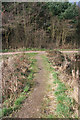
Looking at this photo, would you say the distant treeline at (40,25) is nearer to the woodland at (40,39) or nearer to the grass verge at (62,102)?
the woodland at (40,39)

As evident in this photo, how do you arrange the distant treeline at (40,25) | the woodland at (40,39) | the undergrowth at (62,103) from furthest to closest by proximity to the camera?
the distant treeline at (40,25)
the woodland at (40,39)
the undergrowth at (62,103)

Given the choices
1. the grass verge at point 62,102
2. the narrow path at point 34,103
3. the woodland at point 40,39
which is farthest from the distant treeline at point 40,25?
the grass verge at point 62,102

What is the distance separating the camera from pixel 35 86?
431 cm

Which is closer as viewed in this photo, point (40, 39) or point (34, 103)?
point (34, 103)

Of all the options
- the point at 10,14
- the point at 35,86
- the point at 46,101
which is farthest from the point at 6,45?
the point at 46,101

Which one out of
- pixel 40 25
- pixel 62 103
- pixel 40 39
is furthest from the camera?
pixel 40 25

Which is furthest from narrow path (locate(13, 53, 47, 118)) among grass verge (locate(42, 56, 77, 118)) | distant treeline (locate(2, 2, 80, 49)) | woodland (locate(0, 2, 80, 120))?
distant treeline (locate(2, 2, 80, 49))

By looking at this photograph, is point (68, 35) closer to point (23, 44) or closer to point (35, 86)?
point (23, 44)

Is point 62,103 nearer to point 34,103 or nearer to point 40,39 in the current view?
point 34,103

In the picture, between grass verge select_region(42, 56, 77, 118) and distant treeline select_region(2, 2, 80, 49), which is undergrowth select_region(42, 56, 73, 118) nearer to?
grass verge select_region(42, 56, 77, 118)

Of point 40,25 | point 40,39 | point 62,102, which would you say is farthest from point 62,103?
point 40,25

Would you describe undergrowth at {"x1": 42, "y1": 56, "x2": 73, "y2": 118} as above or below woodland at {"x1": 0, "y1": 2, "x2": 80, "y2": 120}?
below

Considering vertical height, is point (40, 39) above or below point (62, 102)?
Answer: above

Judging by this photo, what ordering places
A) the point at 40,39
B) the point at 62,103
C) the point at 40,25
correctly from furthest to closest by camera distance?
the point at 40,25, the point at 40,39, the point at 62,103
